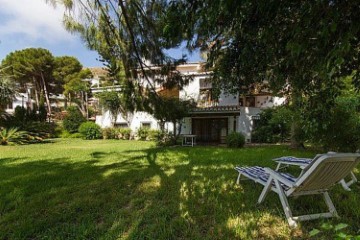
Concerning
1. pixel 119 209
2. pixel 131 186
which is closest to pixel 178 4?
pixel 119 209

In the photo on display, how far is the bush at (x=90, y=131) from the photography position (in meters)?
22.4

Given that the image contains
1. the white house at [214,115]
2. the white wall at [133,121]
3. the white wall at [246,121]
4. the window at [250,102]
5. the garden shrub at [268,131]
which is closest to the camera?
the garden shrub at [268,131]

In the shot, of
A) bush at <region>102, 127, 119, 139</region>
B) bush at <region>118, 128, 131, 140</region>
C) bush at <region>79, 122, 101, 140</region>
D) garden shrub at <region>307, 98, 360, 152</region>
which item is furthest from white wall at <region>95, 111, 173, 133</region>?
garden shrub at <region>307, 98, 360, 152</region>

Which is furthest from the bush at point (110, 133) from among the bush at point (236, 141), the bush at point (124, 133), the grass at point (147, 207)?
the grass at point (147, 207)

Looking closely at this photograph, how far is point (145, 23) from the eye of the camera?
6367 millimetres

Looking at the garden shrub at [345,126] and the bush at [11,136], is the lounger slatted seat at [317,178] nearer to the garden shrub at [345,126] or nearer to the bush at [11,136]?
the garden shrub at [345,126]

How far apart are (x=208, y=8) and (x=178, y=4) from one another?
0.43m

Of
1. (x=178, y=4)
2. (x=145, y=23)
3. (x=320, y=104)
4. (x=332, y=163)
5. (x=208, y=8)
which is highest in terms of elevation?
(x=145, y=23)

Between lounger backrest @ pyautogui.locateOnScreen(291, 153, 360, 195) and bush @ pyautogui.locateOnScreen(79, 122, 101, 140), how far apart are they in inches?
826

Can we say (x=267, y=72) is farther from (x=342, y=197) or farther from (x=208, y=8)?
(x=208, y=8)

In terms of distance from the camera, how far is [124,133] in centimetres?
2280

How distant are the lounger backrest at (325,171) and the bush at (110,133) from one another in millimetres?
20679

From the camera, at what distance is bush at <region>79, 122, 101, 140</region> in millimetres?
22413

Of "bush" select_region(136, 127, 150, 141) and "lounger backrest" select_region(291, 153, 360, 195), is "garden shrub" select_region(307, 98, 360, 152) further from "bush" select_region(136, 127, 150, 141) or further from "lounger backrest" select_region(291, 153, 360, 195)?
"bush" select_region(136, 127, 150, 141)
